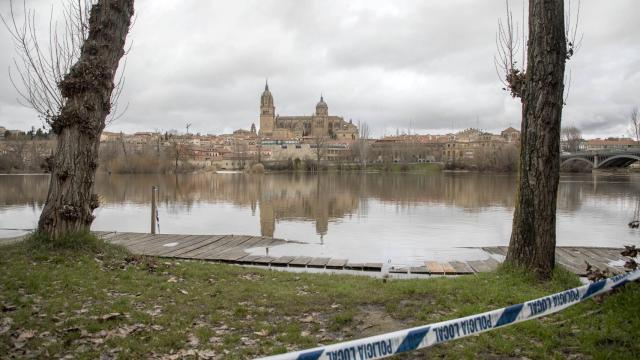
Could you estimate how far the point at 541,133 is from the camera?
7.47 metres

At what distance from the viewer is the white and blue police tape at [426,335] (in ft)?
10.7

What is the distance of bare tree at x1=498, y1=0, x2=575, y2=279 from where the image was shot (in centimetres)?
736

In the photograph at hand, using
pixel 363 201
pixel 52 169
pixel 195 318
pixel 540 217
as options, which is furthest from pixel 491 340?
pixel 363 201

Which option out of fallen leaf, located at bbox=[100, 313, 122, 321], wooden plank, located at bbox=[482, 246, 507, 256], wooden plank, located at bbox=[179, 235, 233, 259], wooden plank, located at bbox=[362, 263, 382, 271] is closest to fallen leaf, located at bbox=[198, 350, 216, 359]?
fallen leaf, located at bbox=[100, 313, 122, 321]

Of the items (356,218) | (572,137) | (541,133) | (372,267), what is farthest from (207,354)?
(572,137)

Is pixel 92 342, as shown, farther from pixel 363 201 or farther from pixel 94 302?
pixel 363 201

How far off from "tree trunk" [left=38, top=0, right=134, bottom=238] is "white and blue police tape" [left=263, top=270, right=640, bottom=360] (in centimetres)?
767

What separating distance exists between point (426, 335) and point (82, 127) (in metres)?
8.15

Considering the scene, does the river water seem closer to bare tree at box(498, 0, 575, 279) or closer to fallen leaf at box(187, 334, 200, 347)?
bare tree at box(498, 0, 575, 279)

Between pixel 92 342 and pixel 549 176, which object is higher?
pixel 549 176

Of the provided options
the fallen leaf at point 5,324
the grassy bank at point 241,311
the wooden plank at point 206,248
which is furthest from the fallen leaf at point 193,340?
the wooden plank at point 206,248

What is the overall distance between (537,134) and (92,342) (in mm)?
6932

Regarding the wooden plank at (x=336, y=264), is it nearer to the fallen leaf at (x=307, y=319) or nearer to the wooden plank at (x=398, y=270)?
the wooden plank at (x=398, y=270)

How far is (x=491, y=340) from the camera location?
527cm
